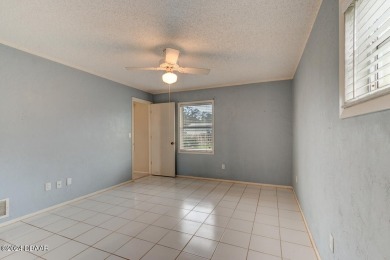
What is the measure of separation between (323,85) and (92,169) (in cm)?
395

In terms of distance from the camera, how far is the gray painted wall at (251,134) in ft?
13.2

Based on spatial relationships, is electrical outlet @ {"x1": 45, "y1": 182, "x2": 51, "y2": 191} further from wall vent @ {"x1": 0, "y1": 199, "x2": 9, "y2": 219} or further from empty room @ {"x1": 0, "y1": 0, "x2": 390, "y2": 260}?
wall vent @ {"x1": 0, "y1": 199, "x2": 9, "y2": 219}

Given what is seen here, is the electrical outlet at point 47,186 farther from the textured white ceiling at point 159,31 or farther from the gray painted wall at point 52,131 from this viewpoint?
the textured white ceiling at point 159,31

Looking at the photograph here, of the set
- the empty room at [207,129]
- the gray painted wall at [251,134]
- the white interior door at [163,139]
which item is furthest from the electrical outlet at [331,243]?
the white interior door at [163,139]

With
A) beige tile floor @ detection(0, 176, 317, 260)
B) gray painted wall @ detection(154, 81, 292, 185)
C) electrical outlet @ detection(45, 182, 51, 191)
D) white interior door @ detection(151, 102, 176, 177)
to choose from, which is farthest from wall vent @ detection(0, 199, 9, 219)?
gray painted wall @ detection(154, 81, 292, 185)

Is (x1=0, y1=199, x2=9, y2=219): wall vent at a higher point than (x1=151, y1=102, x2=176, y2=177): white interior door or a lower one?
lower

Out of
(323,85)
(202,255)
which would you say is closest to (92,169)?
(202,255)

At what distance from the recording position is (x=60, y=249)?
6.32 ft

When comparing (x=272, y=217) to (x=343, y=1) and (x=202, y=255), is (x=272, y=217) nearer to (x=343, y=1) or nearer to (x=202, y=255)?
(x=202, y=255)

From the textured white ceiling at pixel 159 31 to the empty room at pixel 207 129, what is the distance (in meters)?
0.02

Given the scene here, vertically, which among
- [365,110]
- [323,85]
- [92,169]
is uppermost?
[323,85]

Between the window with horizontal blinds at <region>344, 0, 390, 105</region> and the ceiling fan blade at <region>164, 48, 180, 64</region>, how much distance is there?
187cm

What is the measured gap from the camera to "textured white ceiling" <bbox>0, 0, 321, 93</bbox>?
172cm

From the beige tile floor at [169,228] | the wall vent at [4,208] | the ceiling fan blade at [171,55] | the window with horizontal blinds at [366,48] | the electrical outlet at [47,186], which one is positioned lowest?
the beige tile floor at [169,228]
